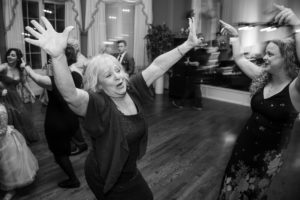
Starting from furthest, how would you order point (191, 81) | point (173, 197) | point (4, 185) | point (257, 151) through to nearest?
point (191, 81) < point (173, 197) < point (4, 185) < point (257, 151)

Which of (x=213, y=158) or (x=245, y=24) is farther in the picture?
(x=245, y=24)

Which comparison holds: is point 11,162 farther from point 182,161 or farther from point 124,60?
point 124,60

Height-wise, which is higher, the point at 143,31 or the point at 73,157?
the point at 143,31

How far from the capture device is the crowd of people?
129cm

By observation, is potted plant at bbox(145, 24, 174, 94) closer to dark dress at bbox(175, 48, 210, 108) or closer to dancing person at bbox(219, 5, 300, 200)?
dark dress at bbox(175, 48, 210, 108)

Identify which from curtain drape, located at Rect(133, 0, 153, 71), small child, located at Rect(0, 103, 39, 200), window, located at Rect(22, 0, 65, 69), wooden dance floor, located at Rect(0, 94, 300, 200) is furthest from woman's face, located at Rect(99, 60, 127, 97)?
curtain drape, located at Rect(133, 0, 153, 71)

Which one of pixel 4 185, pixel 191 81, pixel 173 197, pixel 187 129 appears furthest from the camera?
pixel 191 81

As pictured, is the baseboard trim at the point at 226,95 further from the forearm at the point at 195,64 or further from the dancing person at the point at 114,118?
the dancing person at the point at 114,118

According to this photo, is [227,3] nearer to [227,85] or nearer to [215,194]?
[227,85]

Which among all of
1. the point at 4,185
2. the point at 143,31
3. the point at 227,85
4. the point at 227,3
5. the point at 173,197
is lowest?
the point at 173,197

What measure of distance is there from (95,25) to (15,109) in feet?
Answer: 12.1

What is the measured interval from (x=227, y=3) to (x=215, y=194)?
5480mm

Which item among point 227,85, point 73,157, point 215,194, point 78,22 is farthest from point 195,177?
point 78,22

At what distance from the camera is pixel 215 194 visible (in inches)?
107
